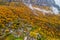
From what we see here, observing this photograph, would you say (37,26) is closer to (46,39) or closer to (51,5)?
(46,39)

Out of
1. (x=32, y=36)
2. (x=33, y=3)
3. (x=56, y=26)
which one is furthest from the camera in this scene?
(x=33, y=3)

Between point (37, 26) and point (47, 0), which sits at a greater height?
point (37, 26)

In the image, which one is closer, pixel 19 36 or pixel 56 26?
pixel 19 36

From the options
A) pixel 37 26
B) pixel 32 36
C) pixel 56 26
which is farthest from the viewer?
pixel 56 26

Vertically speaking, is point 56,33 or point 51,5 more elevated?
point 56,33

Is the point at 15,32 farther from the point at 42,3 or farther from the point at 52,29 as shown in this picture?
the point at 42,3

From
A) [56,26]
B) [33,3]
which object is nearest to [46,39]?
[56,26]

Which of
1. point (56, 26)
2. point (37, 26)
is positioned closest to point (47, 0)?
point (56, 26)

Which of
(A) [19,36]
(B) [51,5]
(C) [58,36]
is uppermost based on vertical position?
(A) [19,36]

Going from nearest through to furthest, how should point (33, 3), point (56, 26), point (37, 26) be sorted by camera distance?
1. point (37, 26)
2. point (56, 26)
3. point (33, 3)
